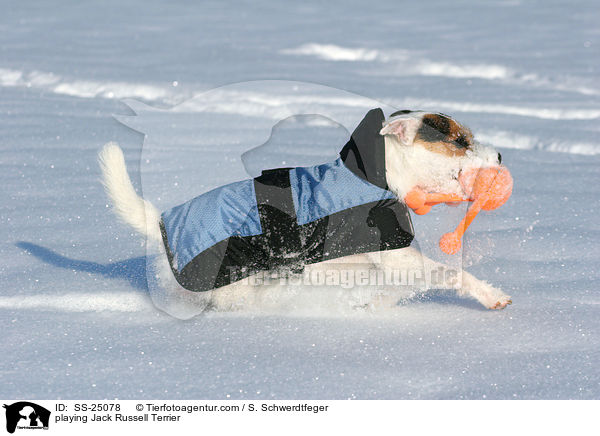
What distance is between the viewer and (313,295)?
7.57ft

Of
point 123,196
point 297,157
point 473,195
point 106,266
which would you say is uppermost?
point 473,195

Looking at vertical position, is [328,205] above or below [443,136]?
below

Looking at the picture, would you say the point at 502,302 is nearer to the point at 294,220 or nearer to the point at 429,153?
the point at 429,153

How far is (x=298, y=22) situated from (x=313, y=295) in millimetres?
5944

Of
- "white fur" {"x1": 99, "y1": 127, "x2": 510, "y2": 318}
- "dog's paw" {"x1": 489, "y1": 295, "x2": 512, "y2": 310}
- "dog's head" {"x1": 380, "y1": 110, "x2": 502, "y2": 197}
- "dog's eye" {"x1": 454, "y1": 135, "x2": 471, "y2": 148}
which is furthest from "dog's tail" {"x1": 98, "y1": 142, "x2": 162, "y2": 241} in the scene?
"dog's paw" {"x1": 489, "y1": 295, "x2": 512, "y2": 310}

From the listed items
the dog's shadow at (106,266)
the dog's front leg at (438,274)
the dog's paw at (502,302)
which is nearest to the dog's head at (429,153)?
the dog's front leg at (438,274)

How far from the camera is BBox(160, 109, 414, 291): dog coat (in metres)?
2.11

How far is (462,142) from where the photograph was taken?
6.92 ft

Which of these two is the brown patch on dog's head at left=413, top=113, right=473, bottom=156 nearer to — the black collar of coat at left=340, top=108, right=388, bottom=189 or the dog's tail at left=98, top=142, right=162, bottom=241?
the black collar of coat at left=340, top=108, right=388, bottom=189
